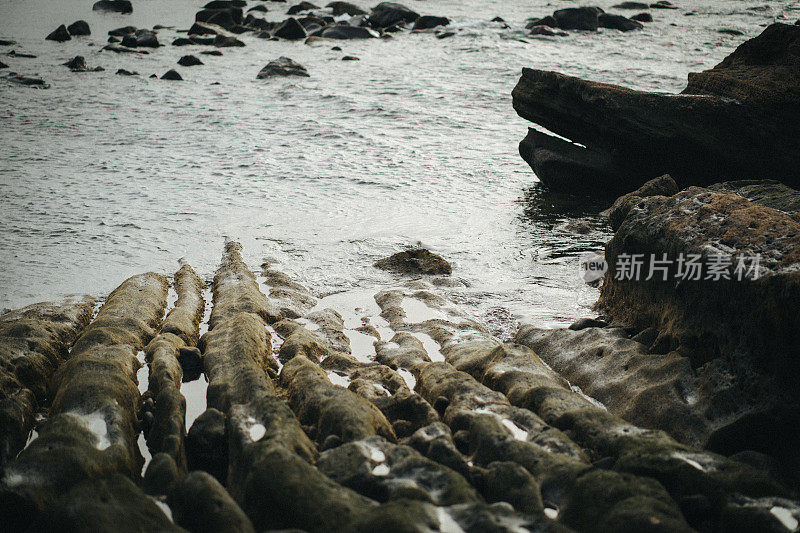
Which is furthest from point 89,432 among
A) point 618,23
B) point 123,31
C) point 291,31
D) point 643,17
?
point 643,17

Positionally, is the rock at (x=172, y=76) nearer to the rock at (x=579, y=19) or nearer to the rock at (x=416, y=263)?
the rock at (x=416, y=263)

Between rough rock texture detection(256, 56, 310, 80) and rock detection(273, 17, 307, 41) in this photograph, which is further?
rock detection(273, 17, 307, 41)

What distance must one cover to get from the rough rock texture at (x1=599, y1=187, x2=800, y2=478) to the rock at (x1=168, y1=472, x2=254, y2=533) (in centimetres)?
300

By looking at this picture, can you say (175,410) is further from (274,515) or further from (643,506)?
(643,506)

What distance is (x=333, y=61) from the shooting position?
963 inches

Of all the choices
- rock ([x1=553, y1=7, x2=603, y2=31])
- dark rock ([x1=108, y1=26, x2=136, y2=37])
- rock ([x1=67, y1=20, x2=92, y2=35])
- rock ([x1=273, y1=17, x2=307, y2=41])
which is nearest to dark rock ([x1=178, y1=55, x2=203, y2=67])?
rock ([x1=273, y1=17, x2=307, y2=41])

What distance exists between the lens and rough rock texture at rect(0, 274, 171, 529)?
10.3ft

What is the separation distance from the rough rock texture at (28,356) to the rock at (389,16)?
27.3 m

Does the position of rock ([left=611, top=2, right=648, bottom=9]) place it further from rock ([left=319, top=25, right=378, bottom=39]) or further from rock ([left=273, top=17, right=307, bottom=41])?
rock ([left=273, top=17, right=307, bottom=41])

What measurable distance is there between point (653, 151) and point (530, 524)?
8.51 metres

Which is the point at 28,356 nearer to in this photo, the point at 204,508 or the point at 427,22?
the point at 204,508

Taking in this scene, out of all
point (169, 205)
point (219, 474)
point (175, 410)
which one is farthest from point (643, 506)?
point (169, 205)

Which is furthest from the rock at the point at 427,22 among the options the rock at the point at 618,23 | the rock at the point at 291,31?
the rock at the point at 618,23

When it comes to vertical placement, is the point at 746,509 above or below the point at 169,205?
above
